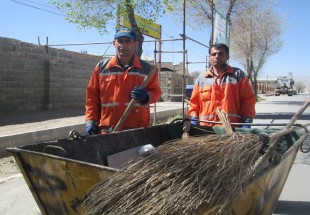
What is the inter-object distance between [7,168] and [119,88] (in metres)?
3.20

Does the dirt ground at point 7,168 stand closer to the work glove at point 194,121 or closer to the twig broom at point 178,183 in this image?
the work glove at point 194,121

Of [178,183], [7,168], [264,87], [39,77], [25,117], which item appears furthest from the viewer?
[264,87]

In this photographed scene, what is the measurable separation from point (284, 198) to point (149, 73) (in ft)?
8.86

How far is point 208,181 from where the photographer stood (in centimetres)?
217

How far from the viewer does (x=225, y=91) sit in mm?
4512

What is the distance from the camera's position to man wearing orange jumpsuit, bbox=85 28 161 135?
165 inches

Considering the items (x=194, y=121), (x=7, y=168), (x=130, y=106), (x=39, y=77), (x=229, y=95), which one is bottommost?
(x=7, y=168)

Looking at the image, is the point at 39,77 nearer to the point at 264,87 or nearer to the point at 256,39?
A: the point at 256,39

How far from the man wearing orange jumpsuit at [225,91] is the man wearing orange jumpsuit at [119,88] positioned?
67cm

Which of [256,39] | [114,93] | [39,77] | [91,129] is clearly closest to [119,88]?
[114,93]

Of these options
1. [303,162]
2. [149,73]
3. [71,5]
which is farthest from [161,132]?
[71,5]

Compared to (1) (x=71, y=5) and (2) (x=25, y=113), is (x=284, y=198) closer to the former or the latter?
(1) (x=71, y=5)

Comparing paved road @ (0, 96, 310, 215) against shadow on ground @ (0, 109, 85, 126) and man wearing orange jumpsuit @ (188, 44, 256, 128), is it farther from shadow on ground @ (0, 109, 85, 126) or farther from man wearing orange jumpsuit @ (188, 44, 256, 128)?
shadow on ground @ (0, 109, 85, 126)

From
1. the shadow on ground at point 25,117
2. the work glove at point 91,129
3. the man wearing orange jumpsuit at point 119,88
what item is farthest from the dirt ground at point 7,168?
the shadow on ground at point 25,117
